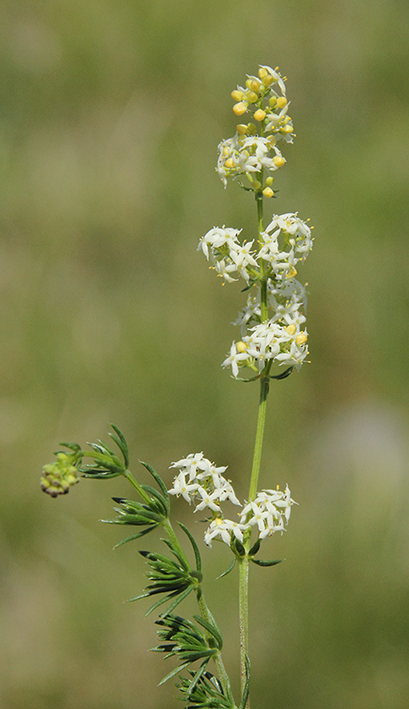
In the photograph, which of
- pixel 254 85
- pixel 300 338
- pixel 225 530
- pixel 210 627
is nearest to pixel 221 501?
pixel 225 530

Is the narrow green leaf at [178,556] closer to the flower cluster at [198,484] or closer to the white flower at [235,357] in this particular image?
the flower cluster at [198,484]

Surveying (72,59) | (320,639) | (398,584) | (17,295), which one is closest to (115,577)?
(320,639)

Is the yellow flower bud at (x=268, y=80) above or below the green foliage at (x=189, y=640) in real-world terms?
above

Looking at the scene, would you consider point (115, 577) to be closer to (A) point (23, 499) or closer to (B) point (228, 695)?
(A) point (23, 499)

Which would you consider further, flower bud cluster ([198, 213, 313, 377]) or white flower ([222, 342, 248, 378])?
white flower ([222, 342, 248, 378])

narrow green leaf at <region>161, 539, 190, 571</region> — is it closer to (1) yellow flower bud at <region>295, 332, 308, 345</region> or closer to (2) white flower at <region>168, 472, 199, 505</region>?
(2) white flower at <region>168, 472, 199, 505</region>

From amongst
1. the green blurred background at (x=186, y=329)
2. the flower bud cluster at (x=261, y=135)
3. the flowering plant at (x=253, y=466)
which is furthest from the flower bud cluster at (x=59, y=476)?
the green blurred background at (x=186, y=329)

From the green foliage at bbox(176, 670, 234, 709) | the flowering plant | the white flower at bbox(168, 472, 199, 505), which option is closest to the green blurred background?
the green foliage at bbox(176, 670, 234, 709)
